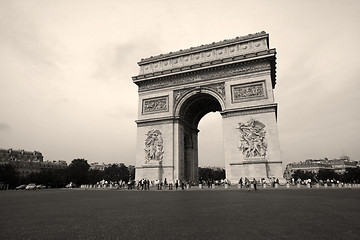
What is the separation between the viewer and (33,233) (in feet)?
14.5

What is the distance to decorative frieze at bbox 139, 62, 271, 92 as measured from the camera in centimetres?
2520

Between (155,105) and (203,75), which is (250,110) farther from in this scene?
(155,105)

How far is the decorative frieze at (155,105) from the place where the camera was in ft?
93.4

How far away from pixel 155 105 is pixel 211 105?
7404 millimetres

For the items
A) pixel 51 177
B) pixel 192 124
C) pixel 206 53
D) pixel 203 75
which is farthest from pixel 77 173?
pixel 206 53

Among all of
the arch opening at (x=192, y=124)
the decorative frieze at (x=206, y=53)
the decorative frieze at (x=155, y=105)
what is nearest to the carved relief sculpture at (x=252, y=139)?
the arch opening at (x=192, y=124)

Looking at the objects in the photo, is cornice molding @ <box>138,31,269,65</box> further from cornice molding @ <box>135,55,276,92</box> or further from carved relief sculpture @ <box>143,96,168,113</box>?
carved relief sculpture @ <box>143,96,168,113</box>

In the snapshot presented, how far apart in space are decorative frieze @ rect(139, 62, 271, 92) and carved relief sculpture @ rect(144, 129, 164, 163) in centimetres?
565

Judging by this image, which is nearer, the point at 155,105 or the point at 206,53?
the point at 206,53

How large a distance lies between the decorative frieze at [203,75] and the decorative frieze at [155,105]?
4.84 ft

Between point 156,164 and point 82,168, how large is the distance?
47.6 metres

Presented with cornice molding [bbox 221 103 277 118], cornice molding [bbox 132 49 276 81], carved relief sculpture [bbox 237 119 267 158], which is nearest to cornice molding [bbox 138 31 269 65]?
cornice molding [bbox 132 49 276 81]

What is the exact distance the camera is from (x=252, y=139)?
23.3 metres

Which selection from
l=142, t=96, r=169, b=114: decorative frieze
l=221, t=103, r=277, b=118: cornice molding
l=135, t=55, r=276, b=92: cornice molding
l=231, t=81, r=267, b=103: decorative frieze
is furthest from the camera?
l=142, t=96, r=169, b=114: decorative frieze
